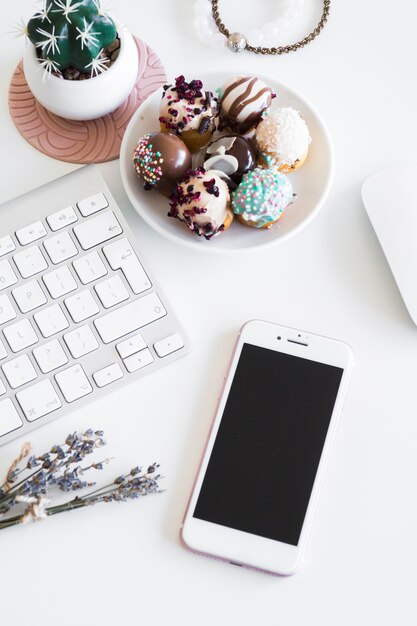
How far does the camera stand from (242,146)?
654 mm

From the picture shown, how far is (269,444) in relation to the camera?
0.66 metres

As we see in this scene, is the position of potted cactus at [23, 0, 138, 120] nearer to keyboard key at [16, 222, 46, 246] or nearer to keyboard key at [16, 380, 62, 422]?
keyboard key at [16, 222, 46, 246]

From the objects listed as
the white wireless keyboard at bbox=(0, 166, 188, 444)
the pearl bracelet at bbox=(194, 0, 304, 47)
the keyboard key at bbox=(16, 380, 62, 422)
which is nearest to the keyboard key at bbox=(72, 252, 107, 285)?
the white wireless keyboard at bbox=(0, 166, 188, 444)

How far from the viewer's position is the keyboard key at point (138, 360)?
0.67 m

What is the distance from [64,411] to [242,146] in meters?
0.30

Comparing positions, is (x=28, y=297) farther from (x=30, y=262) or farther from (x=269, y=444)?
(x=269, y=444)

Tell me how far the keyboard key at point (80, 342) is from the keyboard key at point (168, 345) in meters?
0.06

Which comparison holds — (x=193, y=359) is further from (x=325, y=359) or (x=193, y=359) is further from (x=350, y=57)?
(x=350, y=57)

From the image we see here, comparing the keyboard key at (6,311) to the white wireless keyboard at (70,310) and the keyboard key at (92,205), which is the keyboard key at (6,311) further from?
the keyboard key at (92,205)

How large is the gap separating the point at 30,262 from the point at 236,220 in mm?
205

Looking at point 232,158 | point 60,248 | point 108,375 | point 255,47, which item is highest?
point 255,47

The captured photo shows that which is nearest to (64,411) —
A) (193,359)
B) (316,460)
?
(193,359)

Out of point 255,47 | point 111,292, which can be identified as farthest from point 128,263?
point 255,47

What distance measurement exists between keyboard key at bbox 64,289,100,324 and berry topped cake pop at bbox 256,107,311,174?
0.22 metres
